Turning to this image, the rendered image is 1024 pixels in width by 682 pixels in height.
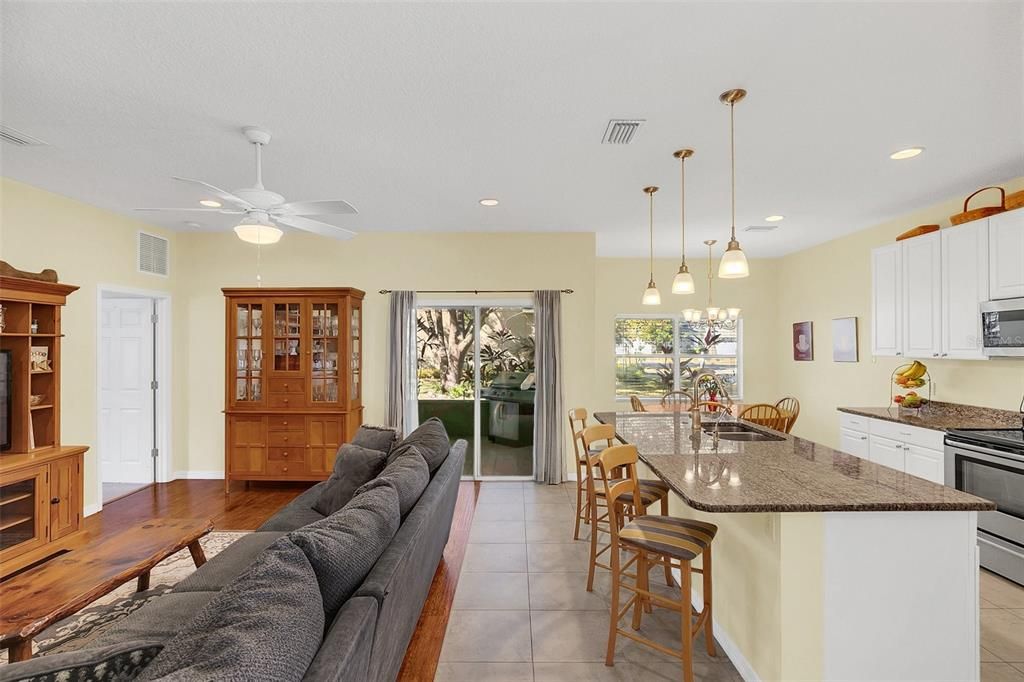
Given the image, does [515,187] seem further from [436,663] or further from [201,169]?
[436,663]

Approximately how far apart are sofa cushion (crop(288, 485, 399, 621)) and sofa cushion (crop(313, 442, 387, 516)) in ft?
3.40

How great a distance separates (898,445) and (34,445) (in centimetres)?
674

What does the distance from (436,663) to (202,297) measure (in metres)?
4.99

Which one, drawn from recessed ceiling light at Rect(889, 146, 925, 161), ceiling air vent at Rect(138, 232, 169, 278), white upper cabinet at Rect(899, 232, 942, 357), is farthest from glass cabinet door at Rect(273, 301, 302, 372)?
Result: white upper cabinet at Rect(899, 232, 942, 357)

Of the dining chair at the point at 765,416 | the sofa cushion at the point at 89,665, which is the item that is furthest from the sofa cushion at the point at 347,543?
the dining chair at the point at 765,416

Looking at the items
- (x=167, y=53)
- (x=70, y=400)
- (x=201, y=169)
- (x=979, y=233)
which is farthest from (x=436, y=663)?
(x=979, y=233)

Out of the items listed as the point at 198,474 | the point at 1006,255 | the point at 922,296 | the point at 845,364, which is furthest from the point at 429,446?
the point at 845,364

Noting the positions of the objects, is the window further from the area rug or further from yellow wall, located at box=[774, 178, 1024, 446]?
the area rug

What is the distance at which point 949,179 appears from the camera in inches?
146

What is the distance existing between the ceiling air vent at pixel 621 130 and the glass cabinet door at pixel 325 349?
3378 millimetres

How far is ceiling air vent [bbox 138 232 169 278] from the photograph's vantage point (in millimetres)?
5040

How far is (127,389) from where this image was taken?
5.31 m

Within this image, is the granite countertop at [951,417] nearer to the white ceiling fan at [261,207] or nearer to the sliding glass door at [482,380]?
the sliding glass door at [482,380]

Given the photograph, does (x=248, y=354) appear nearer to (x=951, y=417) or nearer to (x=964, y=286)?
(x=964, y=286)
